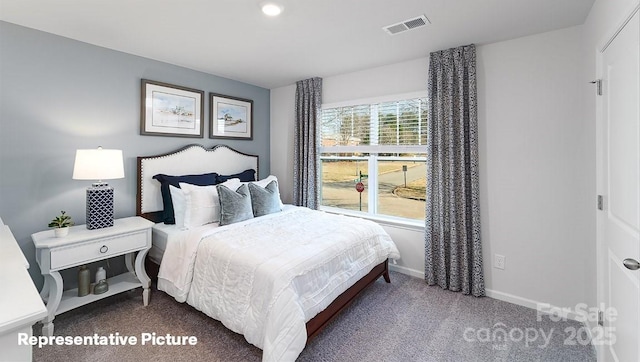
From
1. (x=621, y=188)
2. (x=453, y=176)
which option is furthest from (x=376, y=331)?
(x=621, y=188)

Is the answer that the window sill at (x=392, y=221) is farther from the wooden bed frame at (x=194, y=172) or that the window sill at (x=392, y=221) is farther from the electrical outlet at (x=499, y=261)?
the electrical outlet at (x=499, y=261)

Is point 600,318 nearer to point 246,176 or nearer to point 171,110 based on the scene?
point 246,176

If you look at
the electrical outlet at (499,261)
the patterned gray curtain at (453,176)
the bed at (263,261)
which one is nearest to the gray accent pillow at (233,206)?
the bed at (263,261)

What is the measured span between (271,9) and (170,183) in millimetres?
2090

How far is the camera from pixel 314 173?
4023 mm

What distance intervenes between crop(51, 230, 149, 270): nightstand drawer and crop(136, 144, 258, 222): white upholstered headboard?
0.69m

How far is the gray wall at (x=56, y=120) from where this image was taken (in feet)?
7.82

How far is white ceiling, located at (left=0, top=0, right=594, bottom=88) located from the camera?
2.10 metres

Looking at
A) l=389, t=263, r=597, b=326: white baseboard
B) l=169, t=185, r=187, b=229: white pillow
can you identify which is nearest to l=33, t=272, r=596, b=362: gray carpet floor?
l=389, t=263, r=597, b=326: white baseboard

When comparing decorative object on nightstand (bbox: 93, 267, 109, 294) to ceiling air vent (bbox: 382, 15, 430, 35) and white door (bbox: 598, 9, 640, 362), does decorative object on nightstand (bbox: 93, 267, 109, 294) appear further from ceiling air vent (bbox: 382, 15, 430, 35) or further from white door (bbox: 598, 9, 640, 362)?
white door (bbox: 598, 9, 640, 362)

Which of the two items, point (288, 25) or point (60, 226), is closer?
point (60, 226)

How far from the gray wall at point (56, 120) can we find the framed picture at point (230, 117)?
0.74 m

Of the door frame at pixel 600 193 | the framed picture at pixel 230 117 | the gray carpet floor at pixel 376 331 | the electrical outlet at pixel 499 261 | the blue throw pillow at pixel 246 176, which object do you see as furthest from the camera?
the blue throw pillow at pixel 246 176

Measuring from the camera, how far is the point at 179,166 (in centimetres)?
342
